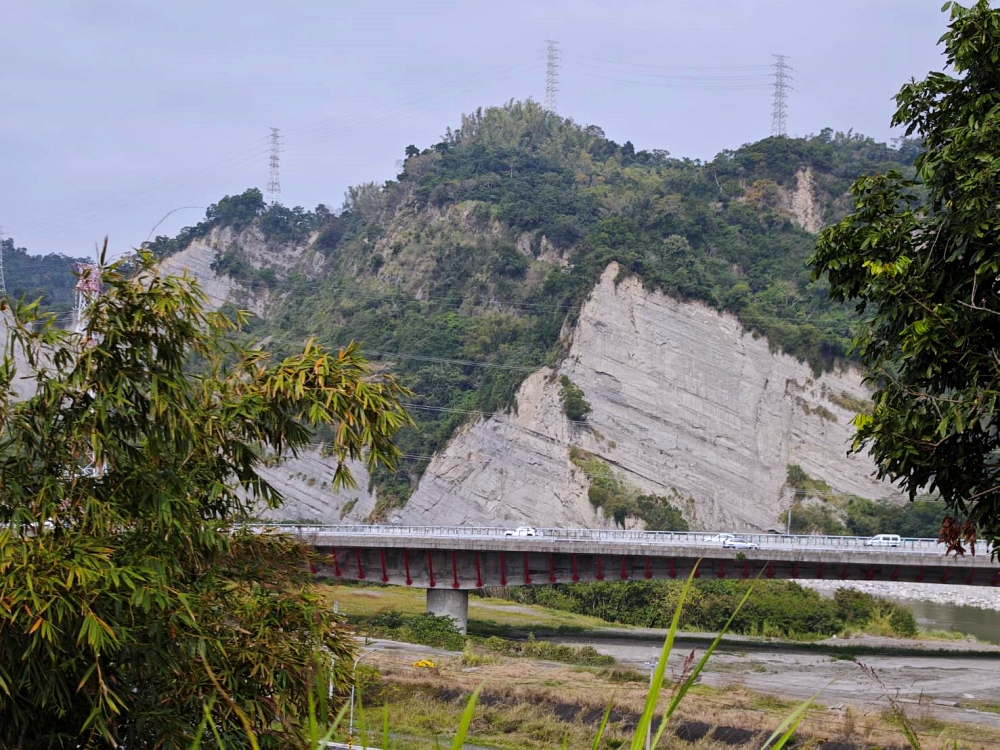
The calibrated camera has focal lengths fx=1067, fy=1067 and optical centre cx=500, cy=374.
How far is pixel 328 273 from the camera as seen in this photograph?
106375 mm

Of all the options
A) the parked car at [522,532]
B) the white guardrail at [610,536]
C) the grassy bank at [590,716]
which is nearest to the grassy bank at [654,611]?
the white guardrail at [610,536]

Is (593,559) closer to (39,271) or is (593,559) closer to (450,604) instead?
(450,604)

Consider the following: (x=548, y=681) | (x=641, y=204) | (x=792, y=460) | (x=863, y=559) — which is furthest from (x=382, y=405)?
(x=641, y=204)

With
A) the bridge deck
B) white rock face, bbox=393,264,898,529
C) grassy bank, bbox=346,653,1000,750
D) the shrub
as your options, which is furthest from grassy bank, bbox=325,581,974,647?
the shrub

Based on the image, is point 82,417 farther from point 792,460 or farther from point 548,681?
point 792,460

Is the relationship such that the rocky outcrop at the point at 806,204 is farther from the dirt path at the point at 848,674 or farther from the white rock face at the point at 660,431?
the dirt path at the point at 848,674

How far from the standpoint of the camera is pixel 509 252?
87.3 meters

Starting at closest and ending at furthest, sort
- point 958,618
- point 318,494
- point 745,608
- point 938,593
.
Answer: point 745,608 → point 958,618 → point 938,593 → point 318,494

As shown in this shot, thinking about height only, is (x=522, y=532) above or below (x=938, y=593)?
above

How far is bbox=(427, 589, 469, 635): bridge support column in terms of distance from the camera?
140 feet

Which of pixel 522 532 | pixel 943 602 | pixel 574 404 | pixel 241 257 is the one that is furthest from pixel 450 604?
pixel 241 257

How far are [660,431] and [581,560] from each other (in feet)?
85.6

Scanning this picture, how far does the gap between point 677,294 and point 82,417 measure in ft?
212

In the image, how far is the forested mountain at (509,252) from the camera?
72.7 m
